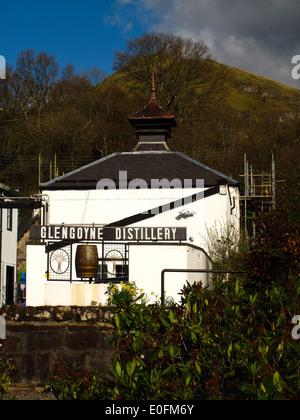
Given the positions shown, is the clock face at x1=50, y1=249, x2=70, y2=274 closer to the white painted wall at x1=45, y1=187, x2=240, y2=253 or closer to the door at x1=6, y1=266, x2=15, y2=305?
the white painted wall at x1=45, y1=187, x2=240, y2=253

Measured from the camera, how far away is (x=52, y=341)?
1278 cm

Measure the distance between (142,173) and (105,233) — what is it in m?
10.3

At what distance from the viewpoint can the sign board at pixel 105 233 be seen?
16734 millimetres

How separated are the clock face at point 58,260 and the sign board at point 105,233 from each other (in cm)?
44

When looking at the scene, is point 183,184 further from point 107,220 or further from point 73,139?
point 73,139

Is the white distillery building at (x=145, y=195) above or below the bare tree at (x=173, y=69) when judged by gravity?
below

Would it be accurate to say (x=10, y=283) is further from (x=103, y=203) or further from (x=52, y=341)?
(x=52, y=341)

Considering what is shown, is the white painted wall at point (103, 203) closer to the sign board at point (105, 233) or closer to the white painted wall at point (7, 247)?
the white painted wall at point (7, 247)

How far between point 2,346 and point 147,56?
139 feet

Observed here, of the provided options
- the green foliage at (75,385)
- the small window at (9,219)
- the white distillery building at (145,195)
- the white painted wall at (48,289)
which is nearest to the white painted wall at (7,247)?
the small window at (9,219)

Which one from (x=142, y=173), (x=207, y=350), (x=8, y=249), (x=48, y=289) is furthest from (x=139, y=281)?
(x=8, y=249)

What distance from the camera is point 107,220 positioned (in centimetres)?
2611

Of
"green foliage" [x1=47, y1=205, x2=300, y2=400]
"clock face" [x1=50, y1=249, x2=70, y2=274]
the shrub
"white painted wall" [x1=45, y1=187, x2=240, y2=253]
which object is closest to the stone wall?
"clock face" [x1=50, y1=249, x2=70, y2=274]

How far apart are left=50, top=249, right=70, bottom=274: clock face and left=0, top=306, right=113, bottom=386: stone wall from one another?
3.35 meters
